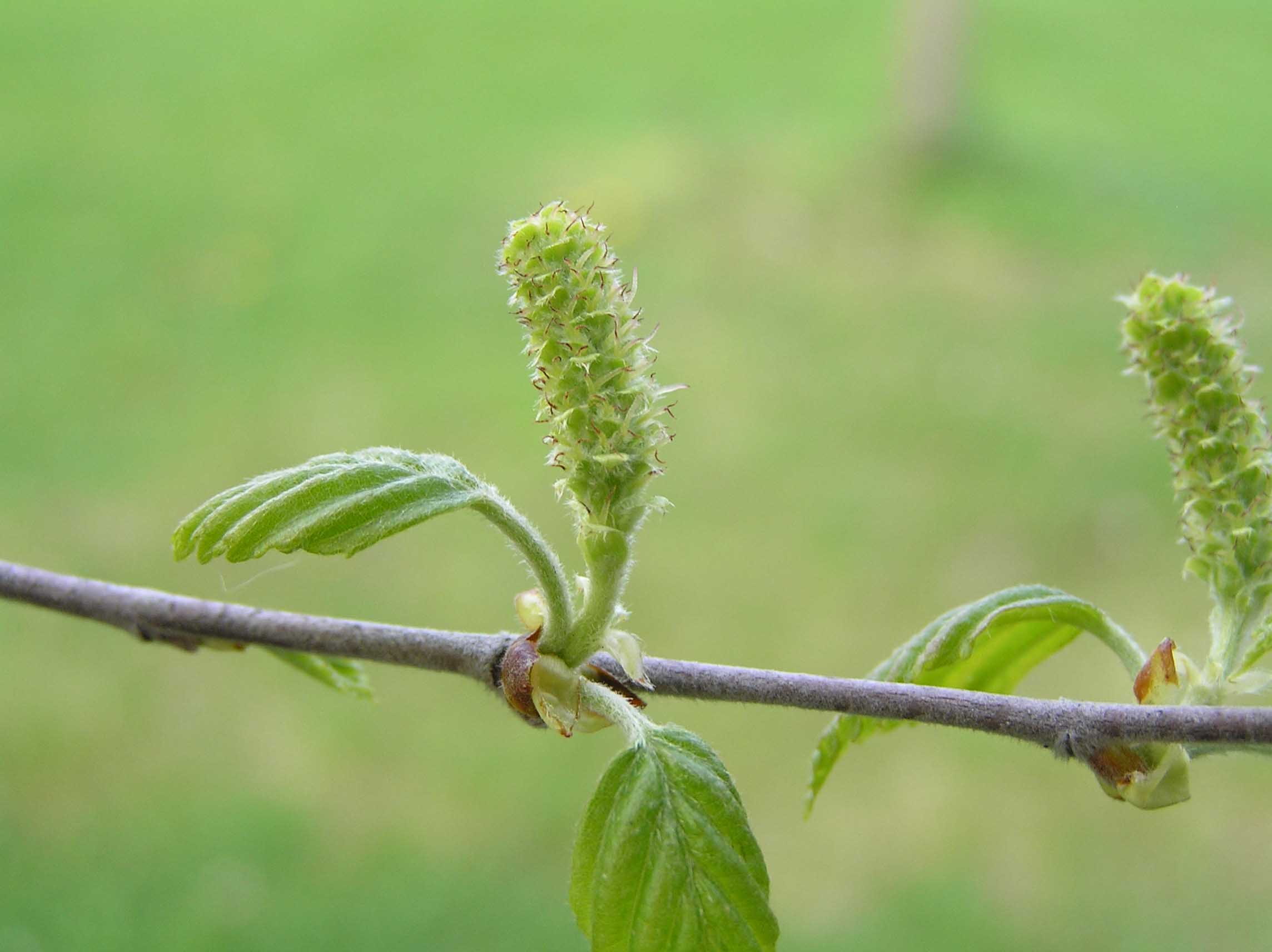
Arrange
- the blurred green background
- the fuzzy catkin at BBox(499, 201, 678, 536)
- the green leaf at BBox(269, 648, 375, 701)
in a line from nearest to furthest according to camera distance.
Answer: the fuzzy catkin at BBox(499, 201, 678, 536) < the green leaf at BBox(269, 648, 375, 701) < the blurred green background

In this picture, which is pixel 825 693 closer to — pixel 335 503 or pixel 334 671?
pixel 335 503

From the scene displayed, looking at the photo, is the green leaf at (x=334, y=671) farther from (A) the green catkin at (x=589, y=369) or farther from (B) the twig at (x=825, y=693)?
(A) the green catkin at (x=589, y=369)

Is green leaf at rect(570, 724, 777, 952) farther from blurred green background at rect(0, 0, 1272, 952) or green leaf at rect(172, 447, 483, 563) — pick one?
blurred green background at rect(0, 0, 1272, 952)

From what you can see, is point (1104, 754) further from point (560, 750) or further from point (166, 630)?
point (560, 750)

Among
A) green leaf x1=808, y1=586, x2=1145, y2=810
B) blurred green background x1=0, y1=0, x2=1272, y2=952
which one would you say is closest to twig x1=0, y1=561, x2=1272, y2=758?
green leaf x1=808, y1=586, x2=1145, y2=810

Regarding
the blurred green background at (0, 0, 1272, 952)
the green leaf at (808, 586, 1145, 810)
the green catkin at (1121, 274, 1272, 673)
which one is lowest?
the blurred green background at (0, 0, 1272, 952)

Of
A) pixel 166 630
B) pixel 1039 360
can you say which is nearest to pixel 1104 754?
pixel 166 630

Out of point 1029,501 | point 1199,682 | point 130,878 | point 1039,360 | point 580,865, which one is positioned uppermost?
point 1199,682
